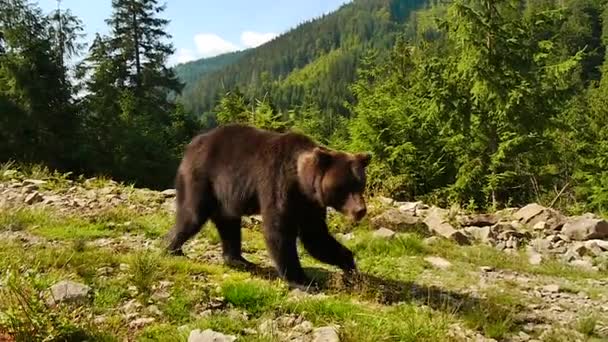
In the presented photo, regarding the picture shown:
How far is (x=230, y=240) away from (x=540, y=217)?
6.60 metres

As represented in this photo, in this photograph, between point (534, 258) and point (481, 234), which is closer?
point (534, 258)

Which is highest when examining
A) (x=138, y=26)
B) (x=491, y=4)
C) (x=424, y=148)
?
(x=138, y=26)

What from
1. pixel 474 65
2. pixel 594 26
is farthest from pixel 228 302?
pixel 594 26

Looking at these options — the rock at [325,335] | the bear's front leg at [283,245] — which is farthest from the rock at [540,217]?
the rock at [325,335]

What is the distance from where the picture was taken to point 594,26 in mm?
106938

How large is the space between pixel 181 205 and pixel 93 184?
256 inches

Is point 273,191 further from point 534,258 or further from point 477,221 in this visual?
point 477,221

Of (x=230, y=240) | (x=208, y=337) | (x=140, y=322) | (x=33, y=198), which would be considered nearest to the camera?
(x=208, y=337)

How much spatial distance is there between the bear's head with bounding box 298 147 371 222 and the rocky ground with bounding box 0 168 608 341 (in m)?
0.89

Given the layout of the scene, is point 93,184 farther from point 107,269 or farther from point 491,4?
point 491,4

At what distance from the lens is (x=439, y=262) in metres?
8.42

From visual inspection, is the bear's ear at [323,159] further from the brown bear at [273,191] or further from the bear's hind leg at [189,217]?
the bear's hind leg at [189,217]

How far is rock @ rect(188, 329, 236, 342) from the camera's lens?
4766 mm

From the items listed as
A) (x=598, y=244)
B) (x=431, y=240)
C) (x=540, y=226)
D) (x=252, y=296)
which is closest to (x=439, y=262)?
(x=431, y=240)
